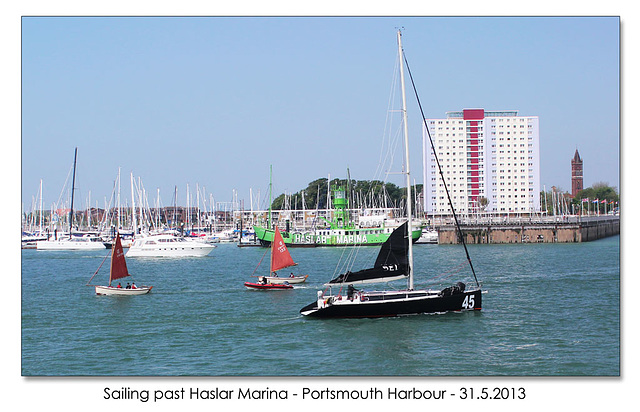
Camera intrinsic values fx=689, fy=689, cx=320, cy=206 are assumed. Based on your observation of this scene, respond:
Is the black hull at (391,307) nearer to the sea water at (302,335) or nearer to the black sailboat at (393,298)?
the black sailboat at (393,298)

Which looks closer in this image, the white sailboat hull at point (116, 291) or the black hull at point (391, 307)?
the black hull at point (391, 307)

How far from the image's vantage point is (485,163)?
371 feet

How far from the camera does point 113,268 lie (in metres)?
28.2

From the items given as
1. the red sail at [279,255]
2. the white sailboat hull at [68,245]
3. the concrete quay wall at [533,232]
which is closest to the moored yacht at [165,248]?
the white sailboat hull at [68,245]

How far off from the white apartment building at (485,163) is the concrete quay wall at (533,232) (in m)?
33.6

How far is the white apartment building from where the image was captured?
110 metres

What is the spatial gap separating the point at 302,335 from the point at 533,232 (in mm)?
59026

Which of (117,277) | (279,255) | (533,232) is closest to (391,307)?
(279,255)

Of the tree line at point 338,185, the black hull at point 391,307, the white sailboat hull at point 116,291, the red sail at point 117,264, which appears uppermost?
the tree line at point 338,185

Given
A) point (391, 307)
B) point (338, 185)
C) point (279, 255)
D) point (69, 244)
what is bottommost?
point (69, 244)

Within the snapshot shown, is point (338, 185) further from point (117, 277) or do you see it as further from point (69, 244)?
point (117, 277)

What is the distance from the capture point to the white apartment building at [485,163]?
361 feet
